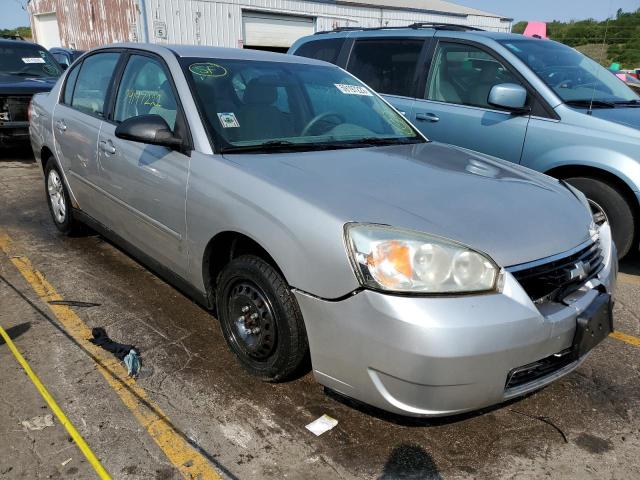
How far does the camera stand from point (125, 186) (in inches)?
130

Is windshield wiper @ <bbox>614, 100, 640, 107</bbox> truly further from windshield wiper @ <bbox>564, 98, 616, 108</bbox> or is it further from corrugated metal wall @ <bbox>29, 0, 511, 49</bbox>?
corrugated metal wall @ <bbox>29, 0, 511, 49</bbox>

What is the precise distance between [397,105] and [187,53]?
2508mm

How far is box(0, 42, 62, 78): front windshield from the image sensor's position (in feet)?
28.2

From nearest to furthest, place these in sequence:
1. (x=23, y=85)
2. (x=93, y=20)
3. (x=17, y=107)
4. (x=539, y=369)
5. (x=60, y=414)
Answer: (x=539, y=369), (x=60, y=414), (x=17, y=107), (x=23, y=85), (x=93, y=20)

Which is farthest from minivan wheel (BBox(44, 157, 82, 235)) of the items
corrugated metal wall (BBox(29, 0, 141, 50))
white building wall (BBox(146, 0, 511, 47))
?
corrugated metal wall (BBox(29, 0, 141, 50))

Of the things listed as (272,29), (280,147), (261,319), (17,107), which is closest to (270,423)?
(261,319)

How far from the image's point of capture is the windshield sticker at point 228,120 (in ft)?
9.29

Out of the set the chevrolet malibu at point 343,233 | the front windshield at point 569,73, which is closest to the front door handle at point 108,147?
the chevrolet malibu at point 343,233

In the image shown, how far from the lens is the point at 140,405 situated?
2482mm

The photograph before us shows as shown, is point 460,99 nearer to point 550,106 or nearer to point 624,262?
point 550,106

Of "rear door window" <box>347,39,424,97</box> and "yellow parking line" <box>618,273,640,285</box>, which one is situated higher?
"rear door window" <box>347,39,424,97</box>

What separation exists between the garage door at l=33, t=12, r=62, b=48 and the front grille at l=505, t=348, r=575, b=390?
2685 centimetres

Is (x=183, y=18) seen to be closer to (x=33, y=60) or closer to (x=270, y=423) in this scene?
(x=33, y=60)

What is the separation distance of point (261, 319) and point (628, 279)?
3.16 metres
